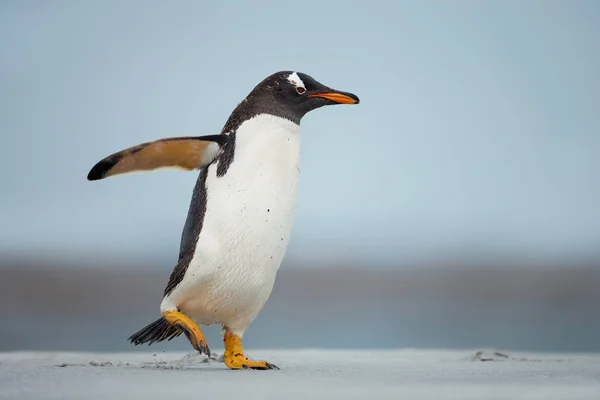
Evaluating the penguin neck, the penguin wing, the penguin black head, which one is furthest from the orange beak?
the penguin wing

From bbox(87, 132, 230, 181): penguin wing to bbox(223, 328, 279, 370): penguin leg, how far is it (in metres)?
0.73

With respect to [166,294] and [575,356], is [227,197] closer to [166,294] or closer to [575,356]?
[166,294]

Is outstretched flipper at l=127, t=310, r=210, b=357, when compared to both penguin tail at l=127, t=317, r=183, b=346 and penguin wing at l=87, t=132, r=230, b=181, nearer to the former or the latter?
penguin tail at l=127, t=317, r=183, b=346

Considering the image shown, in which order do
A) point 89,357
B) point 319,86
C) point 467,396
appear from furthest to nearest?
point 89,357, point 319,86, point 467,396

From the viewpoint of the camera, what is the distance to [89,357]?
4.60 metres

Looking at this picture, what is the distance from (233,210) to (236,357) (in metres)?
0.63

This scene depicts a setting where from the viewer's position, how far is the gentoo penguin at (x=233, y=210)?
11.9 ft

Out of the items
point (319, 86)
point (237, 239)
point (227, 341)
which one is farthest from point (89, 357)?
point (319, 86)

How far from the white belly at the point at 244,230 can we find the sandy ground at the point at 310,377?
0.28 meters

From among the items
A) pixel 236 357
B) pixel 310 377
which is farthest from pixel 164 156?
pixel 310 377

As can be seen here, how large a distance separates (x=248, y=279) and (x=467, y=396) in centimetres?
125

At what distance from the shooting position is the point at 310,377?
126 inches

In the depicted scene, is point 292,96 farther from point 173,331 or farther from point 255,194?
point 173,331

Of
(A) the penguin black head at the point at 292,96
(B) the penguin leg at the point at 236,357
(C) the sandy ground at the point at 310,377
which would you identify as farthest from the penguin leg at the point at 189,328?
(A) the penguin black head at the point at 292,96
